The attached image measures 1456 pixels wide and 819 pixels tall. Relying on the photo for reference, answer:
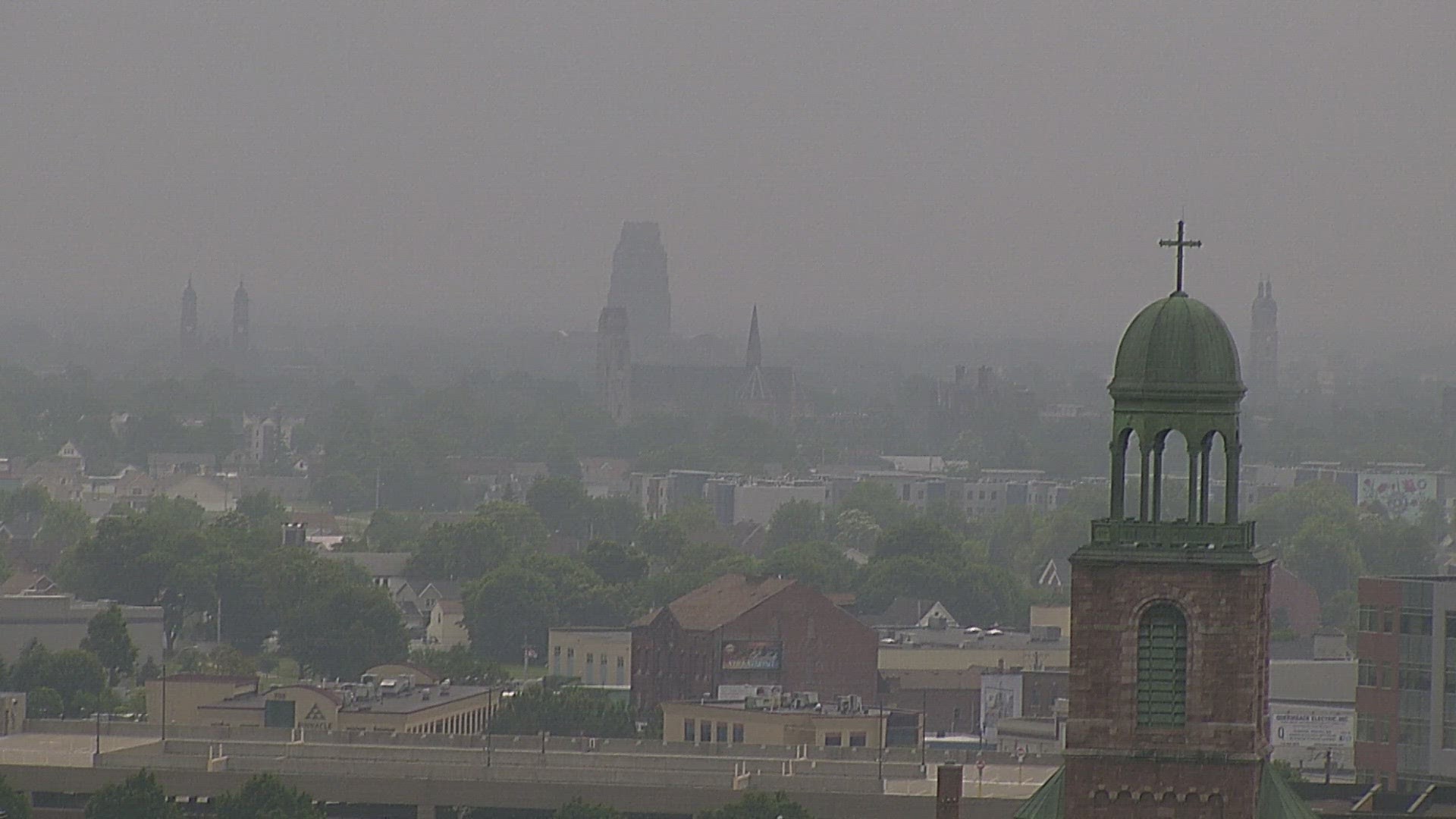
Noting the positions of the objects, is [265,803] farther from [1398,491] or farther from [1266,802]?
[1398,491]

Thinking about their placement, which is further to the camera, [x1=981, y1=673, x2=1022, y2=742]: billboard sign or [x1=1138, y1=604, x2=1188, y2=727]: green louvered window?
[x1=981, y1=673, x2=1022, y2=742]: billboard sign

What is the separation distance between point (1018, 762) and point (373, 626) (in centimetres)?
3516

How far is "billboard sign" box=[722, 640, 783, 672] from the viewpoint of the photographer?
94.4m

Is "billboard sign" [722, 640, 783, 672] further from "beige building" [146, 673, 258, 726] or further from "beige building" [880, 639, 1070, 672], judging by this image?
"beige building" [146, 673, 258, 726]

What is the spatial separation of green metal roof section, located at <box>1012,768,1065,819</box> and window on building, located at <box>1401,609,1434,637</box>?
28.2 meters

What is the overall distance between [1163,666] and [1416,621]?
29.5 m

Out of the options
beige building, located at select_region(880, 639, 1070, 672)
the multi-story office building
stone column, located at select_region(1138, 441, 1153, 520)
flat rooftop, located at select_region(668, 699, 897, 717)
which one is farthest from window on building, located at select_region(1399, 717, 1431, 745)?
beige building, located at select_region(880, 639, 1070, 672)

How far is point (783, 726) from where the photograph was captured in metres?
77.6

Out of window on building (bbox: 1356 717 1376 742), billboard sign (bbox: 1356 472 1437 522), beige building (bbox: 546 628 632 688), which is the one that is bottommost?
window on building (bbox: 1356 717 1376 742)

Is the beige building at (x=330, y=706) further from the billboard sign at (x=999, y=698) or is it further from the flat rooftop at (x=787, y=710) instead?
the billboard sign at (x=999, y=698)

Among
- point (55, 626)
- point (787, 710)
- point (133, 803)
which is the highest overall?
point (55, 626)

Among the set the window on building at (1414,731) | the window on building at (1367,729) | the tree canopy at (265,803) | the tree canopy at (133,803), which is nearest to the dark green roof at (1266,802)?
the window on building at (1414,731)

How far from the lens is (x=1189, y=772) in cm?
2558

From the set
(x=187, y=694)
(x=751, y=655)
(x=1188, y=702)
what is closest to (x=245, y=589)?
(x=751, y=655)
